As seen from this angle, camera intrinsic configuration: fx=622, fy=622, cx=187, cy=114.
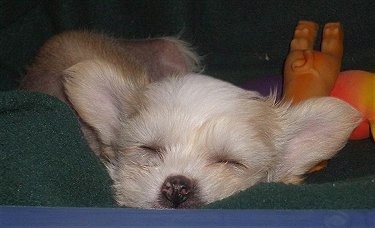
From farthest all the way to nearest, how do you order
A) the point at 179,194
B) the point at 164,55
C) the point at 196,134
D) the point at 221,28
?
the point at 221,28, the point at 164,55, the point at 196,134, the point at 179,194

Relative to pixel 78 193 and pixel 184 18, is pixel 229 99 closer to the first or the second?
pixel 78 193

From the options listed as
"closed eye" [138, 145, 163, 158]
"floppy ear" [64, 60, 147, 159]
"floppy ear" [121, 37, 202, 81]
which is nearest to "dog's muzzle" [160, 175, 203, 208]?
"closed eye" [138, 145, 163, 158]

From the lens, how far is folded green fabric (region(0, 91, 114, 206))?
5.91 feet

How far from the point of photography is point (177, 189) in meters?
2.12

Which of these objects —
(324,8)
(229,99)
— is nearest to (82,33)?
(229,99)

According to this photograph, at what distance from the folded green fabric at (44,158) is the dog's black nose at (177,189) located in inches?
8.4

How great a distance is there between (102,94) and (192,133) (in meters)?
0.53

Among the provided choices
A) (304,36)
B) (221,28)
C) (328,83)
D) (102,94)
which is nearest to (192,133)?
(102,94)

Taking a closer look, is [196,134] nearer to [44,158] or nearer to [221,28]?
[44,158]

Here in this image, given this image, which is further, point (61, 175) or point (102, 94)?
point (102, 94)

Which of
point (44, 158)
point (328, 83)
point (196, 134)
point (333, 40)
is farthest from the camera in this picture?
point (333, 40)

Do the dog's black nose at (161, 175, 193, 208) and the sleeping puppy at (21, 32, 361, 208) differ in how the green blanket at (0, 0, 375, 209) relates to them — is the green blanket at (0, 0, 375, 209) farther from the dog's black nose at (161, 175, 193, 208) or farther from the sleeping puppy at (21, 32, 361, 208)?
the dog's black nose at (161, 175, 193, 208)

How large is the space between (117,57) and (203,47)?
108cm

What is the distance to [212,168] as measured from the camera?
2.27m
